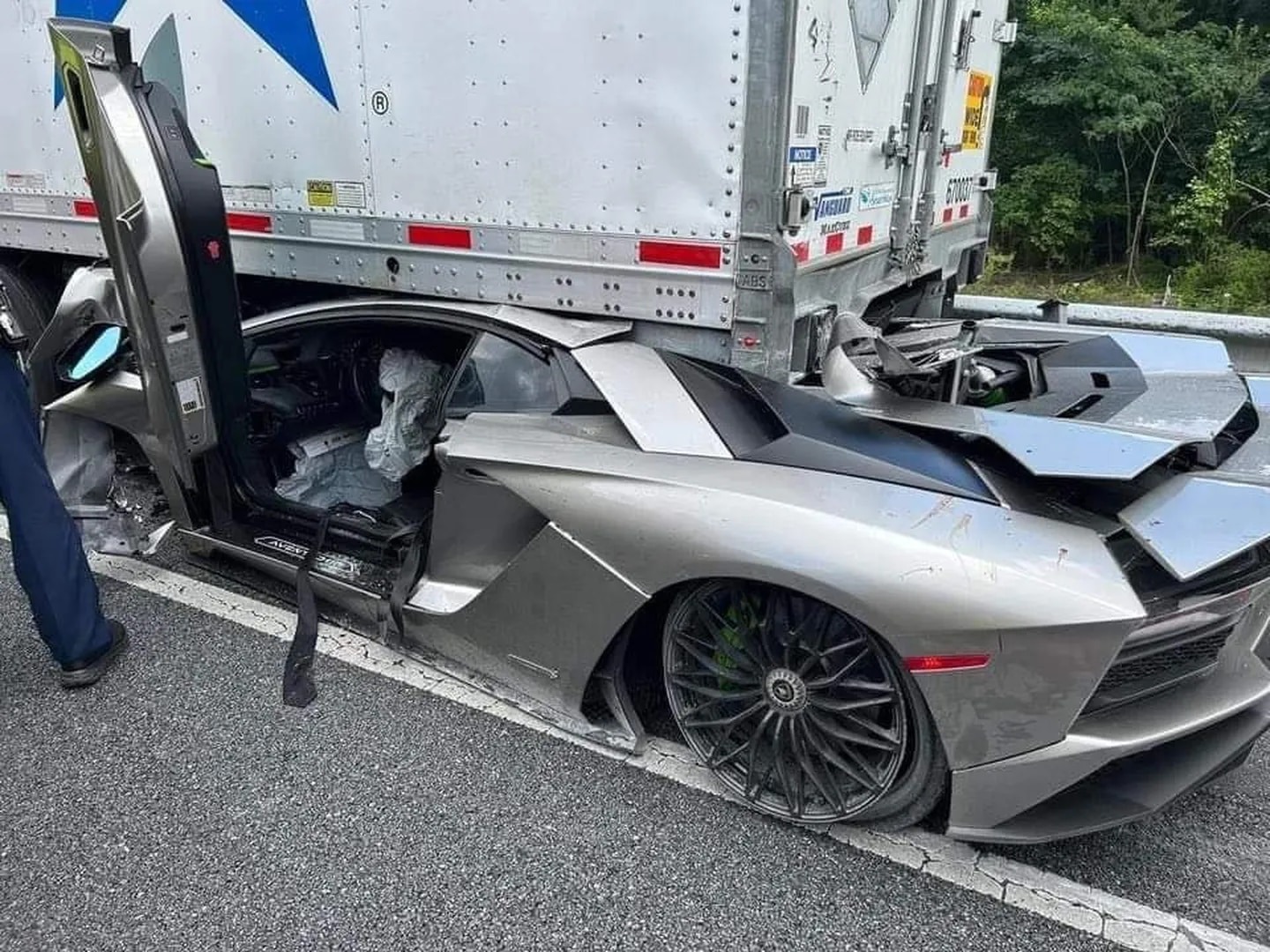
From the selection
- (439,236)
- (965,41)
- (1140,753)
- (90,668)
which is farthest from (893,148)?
(90,668)

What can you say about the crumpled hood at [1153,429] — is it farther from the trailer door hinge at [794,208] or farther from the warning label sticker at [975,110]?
the warning label sticker at [975,110]

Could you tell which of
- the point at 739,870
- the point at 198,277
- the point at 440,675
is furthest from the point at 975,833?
the point at 198,277

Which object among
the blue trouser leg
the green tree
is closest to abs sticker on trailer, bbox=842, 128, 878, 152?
the blue trouser leg

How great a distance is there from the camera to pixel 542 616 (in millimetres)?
2615

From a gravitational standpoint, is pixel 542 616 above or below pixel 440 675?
above

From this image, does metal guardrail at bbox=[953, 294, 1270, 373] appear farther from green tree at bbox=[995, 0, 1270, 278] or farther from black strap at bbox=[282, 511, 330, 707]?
green tree at bbox=[995, 0, 1270, 278]

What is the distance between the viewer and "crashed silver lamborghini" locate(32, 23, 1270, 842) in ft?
6.66

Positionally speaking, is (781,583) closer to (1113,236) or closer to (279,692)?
(279,692)

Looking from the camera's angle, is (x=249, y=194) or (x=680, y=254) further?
(x=249, y=194)

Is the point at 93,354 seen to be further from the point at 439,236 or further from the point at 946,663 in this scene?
the point at 946,663

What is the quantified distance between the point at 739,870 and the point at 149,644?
2292 millimetres

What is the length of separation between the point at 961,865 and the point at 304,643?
2.16 meters

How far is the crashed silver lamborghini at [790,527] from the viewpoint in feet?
6.66

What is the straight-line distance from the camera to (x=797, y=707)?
2350mm
